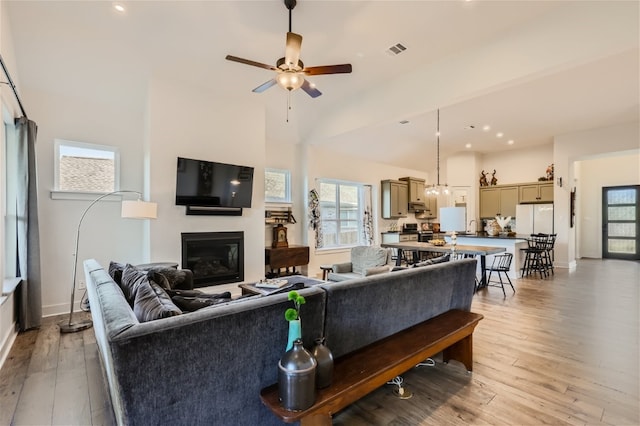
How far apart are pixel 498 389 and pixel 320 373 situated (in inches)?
66.3

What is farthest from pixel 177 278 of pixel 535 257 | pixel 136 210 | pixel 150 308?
pixel 535 257

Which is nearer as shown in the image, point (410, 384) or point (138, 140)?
point (410, 384)

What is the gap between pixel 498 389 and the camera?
2352mm

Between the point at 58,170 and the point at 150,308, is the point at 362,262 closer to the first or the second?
the point at 150,308

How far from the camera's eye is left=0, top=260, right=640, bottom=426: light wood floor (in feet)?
6.75

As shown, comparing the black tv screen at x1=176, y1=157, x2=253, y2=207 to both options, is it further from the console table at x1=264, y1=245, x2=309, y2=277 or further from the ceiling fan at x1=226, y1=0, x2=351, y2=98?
the ceiling fan at x1=226, y1=0, x2=351, y2=98

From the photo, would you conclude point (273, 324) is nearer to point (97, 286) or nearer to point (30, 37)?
point (97, 286)

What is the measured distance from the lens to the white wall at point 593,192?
939cm

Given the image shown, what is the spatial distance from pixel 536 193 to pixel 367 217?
4917mm

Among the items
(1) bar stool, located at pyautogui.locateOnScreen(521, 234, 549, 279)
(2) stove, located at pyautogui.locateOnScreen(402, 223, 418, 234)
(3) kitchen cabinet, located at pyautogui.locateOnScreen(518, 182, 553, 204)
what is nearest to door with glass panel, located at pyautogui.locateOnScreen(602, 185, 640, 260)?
(3) kitchen cabinet, located at pyautogui.locateOnScreen(518, 182, 553, 204)

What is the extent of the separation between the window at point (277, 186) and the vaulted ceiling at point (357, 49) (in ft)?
4.49

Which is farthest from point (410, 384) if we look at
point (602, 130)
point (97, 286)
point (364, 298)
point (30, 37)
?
point (602, 130)

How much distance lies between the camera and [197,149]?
4.82 meters

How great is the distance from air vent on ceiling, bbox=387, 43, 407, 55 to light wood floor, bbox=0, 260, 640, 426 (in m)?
3.87
